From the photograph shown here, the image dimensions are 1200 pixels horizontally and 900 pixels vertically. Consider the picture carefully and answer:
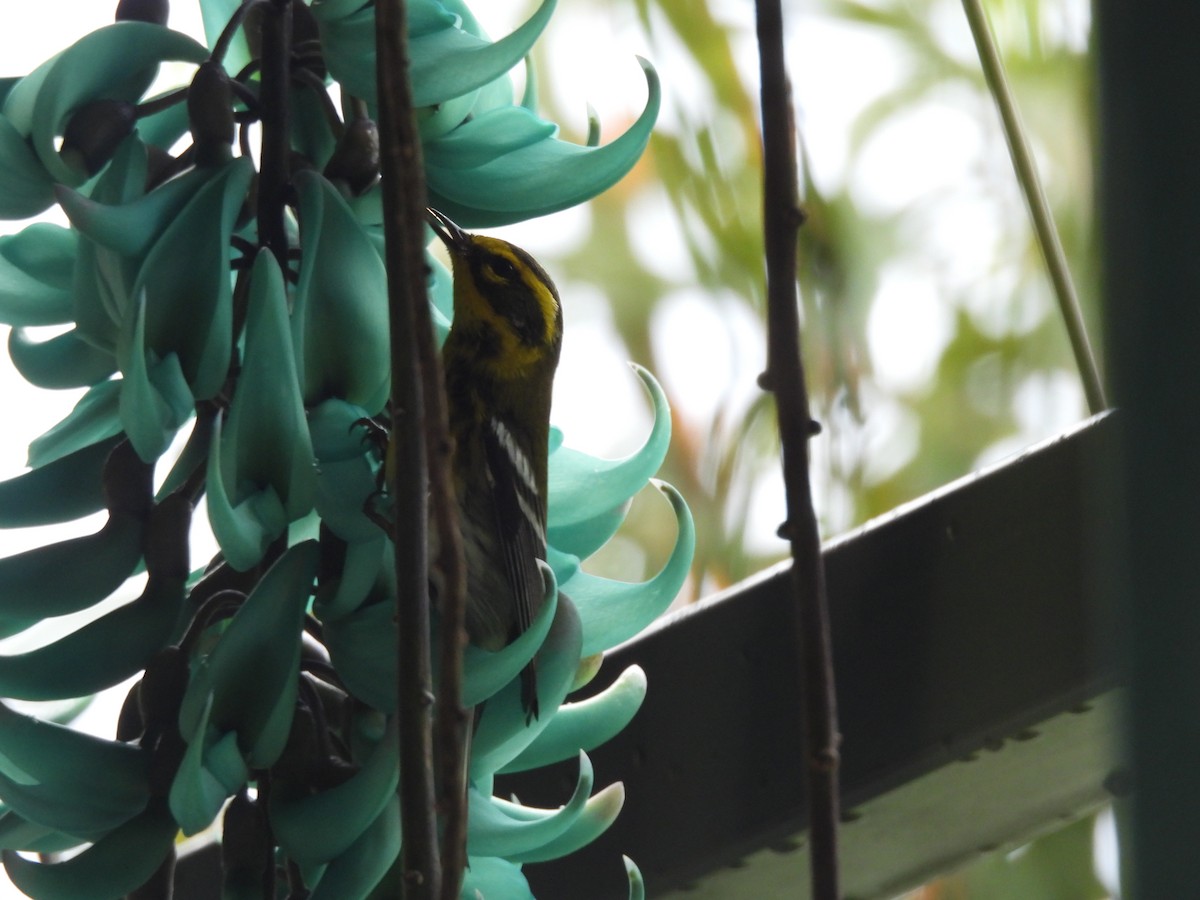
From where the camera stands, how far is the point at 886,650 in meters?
0.46

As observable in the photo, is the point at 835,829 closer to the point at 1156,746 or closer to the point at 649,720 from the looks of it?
the point at 1156,746

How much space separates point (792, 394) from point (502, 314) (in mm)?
600

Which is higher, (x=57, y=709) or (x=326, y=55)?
(x=326, y=55)

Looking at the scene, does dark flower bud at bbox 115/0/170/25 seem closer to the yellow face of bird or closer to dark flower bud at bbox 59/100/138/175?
dark flower bud at bbox 59/100/138/175

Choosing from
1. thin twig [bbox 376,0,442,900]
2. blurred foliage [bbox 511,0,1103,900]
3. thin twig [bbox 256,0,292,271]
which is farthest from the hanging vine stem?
blurred foliage [bbox 511,0,1103,900]

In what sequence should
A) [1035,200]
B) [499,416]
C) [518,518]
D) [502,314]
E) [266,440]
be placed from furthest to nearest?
[502,314] < [499,416] < [518,518] < [1035,200] < [266,440]

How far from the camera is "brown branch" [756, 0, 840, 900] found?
0.74ft

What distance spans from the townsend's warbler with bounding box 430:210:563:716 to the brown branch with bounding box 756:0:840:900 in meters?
0.21

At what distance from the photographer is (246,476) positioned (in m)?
0.34

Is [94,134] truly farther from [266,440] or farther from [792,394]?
[792,394]

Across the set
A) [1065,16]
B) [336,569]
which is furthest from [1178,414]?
[1065,16]

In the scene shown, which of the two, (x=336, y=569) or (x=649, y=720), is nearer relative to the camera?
(x=336, y=569)

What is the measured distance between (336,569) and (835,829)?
0.60 feet

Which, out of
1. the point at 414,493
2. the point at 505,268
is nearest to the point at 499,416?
the point at 505,268
